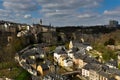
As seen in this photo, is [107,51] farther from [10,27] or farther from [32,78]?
[10,27]

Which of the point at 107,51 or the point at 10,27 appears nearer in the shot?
the point at 107,51

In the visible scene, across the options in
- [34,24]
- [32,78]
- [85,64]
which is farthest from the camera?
[34,24]

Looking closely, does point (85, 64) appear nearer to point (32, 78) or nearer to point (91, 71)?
point (91, 71)

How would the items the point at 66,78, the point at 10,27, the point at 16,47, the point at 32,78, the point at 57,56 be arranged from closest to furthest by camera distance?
1. the point at 66,78
2. the point at 32,78
3. the point at 57,56
4. the point at 16,47
5. the point at 10,27

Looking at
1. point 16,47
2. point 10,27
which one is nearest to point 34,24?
point 10,27

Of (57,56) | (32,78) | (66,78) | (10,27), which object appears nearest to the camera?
(66,78)

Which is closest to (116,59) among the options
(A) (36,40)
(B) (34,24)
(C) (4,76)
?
(C) (4,76)

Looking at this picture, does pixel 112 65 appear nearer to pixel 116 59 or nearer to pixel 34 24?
pixel 116 59

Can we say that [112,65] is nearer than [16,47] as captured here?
Yes

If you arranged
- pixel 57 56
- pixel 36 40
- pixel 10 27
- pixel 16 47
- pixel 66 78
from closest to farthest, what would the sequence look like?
pixel 66 78 → pixel 57 56 → pixel 16 47 → pixel 36 40 → pixel 10 27
